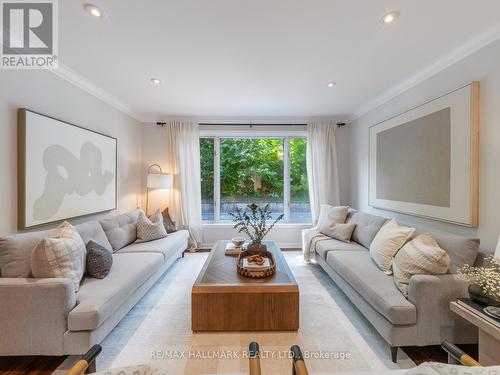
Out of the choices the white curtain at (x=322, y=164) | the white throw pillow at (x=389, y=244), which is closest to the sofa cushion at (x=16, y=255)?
the white throw pillow at (x=389, y=244)

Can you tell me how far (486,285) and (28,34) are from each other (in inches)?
152

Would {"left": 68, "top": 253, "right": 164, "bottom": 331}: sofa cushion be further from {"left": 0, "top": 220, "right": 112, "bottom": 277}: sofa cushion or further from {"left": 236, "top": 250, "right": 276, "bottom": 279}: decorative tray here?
{"left": 236, "top": 250, "right": 276, "bottom": 279}: decorative tray

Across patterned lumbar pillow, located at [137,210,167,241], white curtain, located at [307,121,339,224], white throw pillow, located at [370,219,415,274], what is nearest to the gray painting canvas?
white throw pillow, located at [370,219,415,274]

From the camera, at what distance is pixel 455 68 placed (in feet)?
7.55

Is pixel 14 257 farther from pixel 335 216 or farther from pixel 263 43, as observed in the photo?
pixel 335 216

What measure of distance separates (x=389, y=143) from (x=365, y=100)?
33.2 inches

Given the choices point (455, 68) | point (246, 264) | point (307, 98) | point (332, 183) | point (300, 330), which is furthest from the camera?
point (332, 183)

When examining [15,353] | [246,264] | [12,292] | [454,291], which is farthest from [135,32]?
[454,291]

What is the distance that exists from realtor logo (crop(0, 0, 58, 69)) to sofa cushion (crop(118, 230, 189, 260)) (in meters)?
2.13

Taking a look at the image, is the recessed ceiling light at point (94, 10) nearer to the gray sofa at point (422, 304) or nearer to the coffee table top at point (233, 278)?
the coffee table top at point (233, 278)

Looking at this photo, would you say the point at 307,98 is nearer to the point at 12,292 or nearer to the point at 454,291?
the point at 454,291

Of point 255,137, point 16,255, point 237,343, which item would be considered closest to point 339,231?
point 237,343

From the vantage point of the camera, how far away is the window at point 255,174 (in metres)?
4.80

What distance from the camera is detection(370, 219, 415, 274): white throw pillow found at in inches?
91.4
